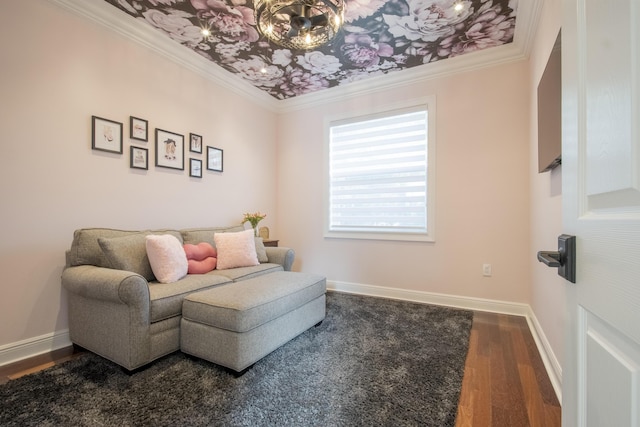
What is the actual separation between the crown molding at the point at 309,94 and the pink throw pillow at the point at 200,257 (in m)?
1.93

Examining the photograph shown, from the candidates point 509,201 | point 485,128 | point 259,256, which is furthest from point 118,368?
point 485,128

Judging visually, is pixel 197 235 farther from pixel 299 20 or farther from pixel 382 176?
pixel 382 176

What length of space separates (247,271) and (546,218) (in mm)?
2404

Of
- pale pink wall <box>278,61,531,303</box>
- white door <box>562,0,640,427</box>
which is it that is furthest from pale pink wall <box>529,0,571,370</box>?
white door <box>562,0,640,427</box>

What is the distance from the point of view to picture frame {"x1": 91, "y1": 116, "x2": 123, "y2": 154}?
2312mm

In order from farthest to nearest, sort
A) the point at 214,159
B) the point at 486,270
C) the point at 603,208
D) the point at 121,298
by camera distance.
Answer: the point at 214,159 < the point at 486,270 < the point at 121,298 < the point at 603,208

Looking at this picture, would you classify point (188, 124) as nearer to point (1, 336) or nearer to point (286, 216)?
point (286, 216)

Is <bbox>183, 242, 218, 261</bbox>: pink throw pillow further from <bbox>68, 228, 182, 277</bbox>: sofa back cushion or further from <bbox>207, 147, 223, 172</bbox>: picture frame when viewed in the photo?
<bbox>207, 147, 223, 172</bbox>: picture frame

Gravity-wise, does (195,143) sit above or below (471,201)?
above

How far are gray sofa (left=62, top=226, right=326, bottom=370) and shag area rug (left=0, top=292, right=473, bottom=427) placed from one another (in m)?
0.14

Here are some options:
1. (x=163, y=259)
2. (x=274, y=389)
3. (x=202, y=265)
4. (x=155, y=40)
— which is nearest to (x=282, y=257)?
(x=202, y=265)

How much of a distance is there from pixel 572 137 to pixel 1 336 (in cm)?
315

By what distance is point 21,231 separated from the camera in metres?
1.96

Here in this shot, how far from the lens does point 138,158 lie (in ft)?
8.55
